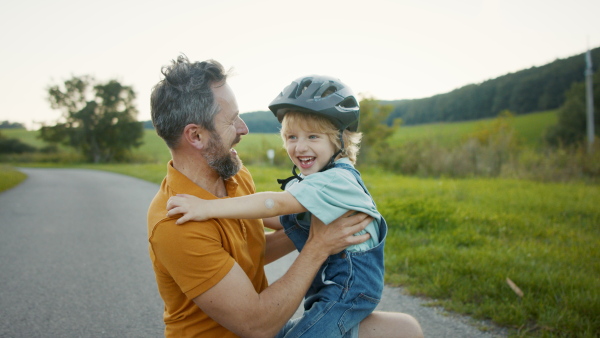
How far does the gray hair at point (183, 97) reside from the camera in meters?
1.89

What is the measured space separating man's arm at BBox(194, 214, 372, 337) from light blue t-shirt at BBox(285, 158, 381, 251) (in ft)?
0.23

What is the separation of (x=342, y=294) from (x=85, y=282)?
152 inches

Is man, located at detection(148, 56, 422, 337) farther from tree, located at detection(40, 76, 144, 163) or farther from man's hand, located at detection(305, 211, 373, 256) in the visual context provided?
tree, located at detection(40, 76, 144, 163)

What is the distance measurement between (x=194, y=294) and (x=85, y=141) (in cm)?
5618

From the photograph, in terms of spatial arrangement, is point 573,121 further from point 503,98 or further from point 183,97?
point 183,97

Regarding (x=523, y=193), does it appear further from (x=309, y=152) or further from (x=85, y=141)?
(x=85, y=141)

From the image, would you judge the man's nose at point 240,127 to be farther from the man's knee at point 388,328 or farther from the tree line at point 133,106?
the tree line at point 133,106

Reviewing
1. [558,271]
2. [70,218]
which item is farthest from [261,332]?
[70,218]

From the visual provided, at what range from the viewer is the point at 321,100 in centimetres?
237

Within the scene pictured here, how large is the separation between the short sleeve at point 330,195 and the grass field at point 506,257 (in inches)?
79.8

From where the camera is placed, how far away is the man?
5.31 ft

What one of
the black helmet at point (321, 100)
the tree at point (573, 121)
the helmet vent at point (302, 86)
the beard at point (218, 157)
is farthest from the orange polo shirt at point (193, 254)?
the tree at point (573, 121)

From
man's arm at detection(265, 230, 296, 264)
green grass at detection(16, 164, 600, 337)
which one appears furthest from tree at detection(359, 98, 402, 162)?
man's arm at detection(265, 230, 296, 264)

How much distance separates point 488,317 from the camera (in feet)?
11.0
